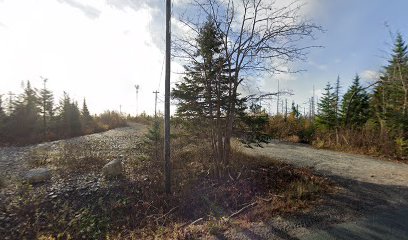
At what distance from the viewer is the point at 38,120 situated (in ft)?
69.2

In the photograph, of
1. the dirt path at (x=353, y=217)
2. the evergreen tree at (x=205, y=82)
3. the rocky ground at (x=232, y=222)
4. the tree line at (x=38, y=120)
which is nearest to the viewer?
the dirt path at (x=353, y=217)

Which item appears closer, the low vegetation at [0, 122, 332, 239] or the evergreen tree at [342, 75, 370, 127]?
the low vegetation at [0, 122, 332, 239]

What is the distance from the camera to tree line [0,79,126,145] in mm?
19344

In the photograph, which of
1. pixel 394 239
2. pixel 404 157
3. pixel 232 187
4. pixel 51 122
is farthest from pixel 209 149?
pixel 51 122

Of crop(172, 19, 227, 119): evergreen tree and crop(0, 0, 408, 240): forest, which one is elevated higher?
crop(172, 19, 227, 119): evergreen tree

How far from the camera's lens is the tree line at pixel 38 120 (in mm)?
19344

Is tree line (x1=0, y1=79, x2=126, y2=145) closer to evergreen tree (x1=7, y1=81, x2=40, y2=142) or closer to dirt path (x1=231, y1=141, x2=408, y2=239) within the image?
evergreen tree (x1=7, y1=81, x2=40, y2=142)

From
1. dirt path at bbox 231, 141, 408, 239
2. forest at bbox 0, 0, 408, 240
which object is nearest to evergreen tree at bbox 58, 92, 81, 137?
forest at bbox 0, 0, 408, 240

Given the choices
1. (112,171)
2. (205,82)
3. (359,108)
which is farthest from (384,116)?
(112,171)

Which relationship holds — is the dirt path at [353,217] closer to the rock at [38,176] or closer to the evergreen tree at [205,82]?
the evergreen tree at [205,82]

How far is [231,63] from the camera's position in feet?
26.8

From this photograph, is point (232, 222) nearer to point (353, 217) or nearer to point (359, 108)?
point (353, 217)

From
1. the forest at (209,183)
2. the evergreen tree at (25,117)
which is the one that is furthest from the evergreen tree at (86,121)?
the forest at (209,183)

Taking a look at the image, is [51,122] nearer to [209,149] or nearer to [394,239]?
[209,149]
